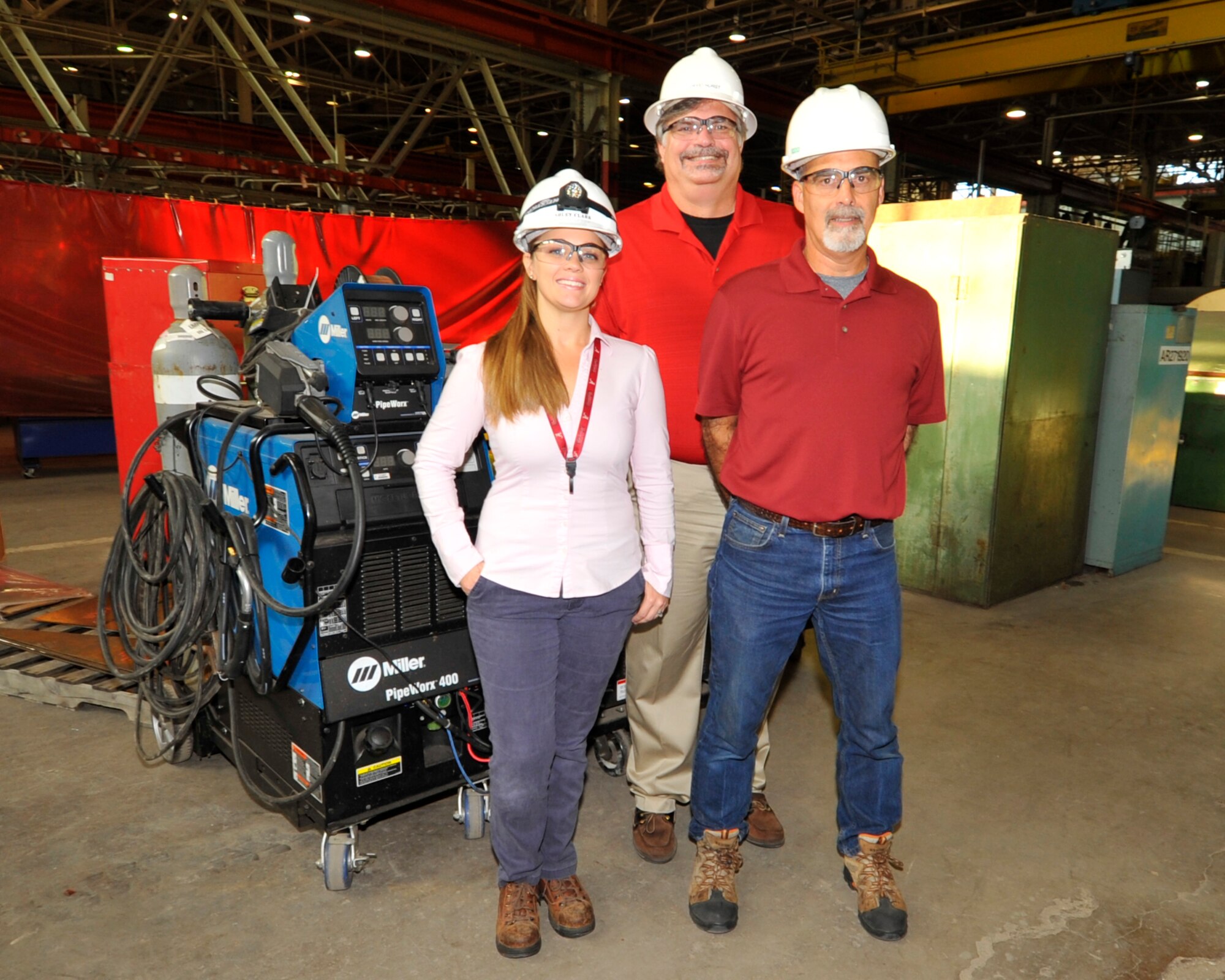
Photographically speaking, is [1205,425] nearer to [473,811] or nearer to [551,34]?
[551,34]

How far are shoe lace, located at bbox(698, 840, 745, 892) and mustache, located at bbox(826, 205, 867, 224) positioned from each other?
4.62 feet

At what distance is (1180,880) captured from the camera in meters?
2.21

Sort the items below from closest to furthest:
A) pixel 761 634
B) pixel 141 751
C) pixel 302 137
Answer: pixel 761 634, pixel 141 751, pixel 302 137

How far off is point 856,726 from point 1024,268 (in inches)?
108

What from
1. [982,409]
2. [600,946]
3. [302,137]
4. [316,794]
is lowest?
[600,946]

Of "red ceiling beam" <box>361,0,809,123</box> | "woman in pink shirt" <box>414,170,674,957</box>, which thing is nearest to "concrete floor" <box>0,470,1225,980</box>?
"woman in pink shirt" <box>414,170,674,957</box>

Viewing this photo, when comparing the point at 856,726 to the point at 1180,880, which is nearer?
the point at 856,726

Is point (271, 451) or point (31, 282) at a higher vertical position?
point (31, 282)

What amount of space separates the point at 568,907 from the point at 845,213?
159 cm

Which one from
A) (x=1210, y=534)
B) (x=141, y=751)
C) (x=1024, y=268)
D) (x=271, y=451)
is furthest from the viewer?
(x=1210, y=534)

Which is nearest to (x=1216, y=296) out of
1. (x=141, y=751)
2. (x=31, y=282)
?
(x=141, y=751)

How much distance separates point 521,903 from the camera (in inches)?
75.5

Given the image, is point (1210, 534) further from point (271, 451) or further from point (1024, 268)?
point (271, 451)

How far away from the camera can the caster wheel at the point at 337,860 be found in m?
2.09
